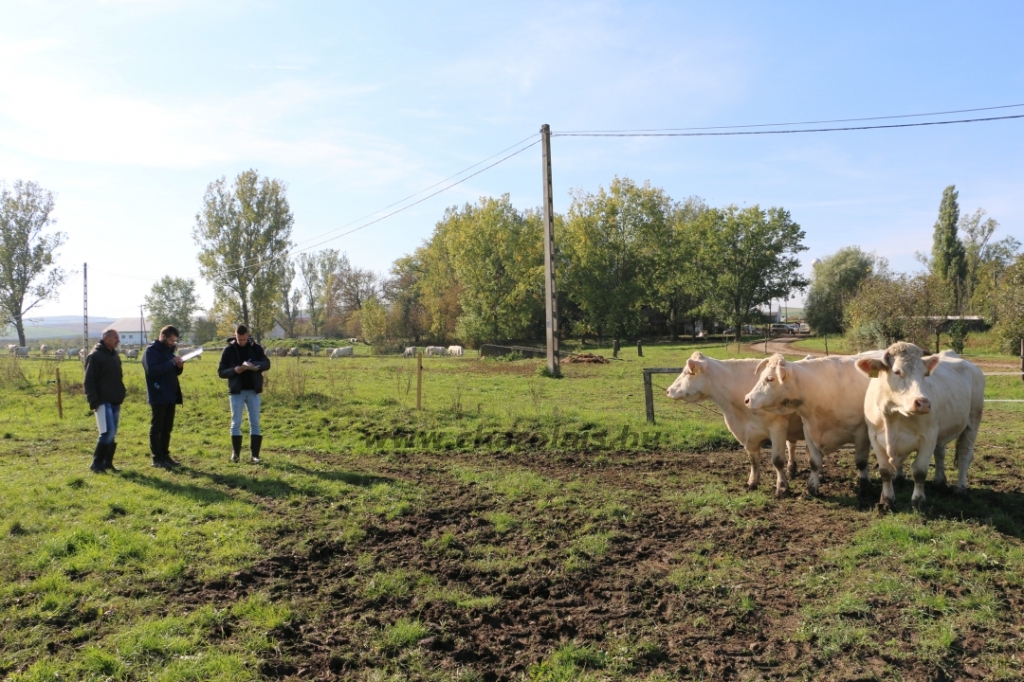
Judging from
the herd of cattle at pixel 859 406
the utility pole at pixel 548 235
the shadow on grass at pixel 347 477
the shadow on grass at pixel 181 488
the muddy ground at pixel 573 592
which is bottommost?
the muddy ground at pixel 573 592

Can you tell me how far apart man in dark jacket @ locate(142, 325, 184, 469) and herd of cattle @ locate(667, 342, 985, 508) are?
6.98 meters

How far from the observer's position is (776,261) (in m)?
56.5

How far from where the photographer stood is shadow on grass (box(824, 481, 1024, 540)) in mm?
6547

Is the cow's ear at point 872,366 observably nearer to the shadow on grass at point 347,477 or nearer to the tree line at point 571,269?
the shadow on grass at point 347,477

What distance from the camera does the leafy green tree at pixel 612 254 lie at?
5525 cm

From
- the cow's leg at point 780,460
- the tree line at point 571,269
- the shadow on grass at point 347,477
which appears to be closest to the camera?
the cow's leg at point 780,460

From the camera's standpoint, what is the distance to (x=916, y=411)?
21.4ft

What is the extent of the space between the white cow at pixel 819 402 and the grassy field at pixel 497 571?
1.66 feet

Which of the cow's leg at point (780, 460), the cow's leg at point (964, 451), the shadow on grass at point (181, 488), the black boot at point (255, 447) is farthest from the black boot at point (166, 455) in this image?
the cow's leg at point (964, 451)

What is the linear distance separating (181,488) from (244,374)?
1897 mm

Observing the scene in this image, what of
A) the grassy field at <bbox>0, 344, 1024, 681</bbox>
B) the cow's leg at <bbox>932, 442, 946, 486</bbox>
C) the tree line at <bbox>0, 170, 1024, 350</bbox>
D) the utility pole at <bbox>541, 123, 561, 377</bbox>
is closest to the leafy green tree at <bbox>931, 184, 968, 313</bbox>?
the tree line at <bbox>0, 170, 1024, 350</bbox>

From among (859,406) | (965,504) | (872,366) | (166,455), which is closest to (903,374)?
(872,366)

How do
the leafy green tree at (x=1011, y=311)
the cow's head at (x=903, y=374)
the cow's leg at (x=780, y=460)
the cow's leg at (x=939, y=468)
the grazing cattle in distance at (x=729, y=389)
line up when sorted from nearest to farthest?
the cow's head at (x=903, y=374) → the cow's leg at (x=939, y=468) → the cow's leg at (x=780, y=460) → the grazing cattle in distance at (x=729, y=389) → the leafy green tree at (x=1011, y=311)

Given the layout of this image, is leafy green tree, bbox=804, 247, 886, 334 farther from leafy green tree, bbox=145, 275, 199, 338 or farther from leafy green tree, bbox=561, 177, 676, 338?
leafy green tree, bbox=145, 275, 199, 338
